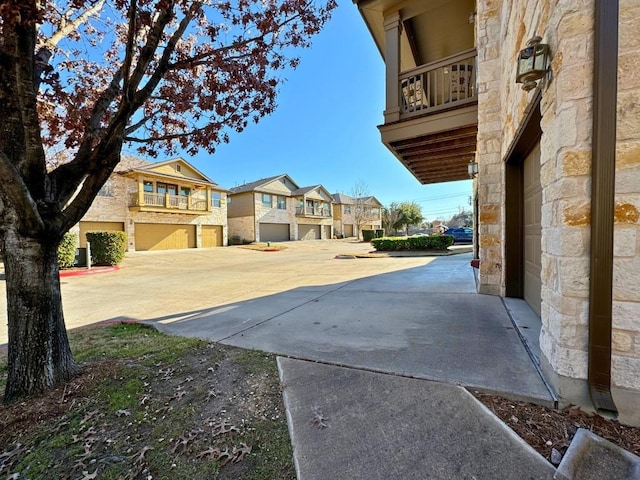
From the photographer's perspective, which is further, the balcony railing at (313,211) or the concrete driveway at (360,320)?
the balcony railing at (313,211)

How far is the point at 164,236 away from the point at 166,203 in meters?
2.47

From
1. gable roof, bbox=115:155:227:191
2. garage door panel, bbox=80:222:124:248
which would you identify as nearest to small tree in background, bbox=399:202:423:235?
gable roof, bbox=115:155:227:191

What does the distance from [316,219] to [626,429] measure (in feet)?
116

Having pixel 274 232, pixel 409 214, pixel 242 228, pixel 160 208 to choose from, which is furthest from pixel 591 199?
pixel 409 214

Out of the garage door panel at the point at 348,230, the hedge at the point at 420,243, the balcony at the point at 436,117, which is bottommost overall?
the hedge at the point at 420,243

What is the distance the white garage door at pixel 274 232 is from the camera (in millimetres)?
30406

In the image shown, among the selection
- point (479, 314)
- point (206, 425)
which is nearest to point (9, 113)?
point (206, 425)

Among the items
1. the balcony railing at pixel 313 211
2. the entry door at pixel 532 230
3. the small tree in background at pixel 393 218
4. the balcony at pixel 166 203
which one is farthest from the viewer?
the small tree in background at pixel 393 218

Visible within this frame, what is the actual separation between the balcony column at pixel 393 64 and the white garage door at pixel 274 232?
25.1 m

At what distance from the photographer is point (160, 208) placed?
849 inches

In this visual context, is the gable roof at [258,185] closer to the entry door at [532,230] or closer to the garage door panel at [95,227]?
the garage door panel at [95,227]

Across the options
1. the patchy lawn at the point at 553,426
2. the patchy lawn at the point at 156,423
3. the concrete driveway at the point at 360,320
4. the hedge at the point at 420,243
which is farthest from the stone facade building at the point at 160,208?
the patchy lawn at the point at 553,426

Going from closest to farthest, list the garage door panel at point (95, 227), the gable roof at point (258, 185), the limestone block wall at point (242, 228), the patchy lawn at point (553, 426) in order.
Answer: the patchy lawn at point (553, 426) → the garage door panel at point (95, 227) → the limestone block wall at point (242, 228) → the gable roof at point (258, 185)

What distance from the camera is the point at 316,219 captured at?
36.9 meters
